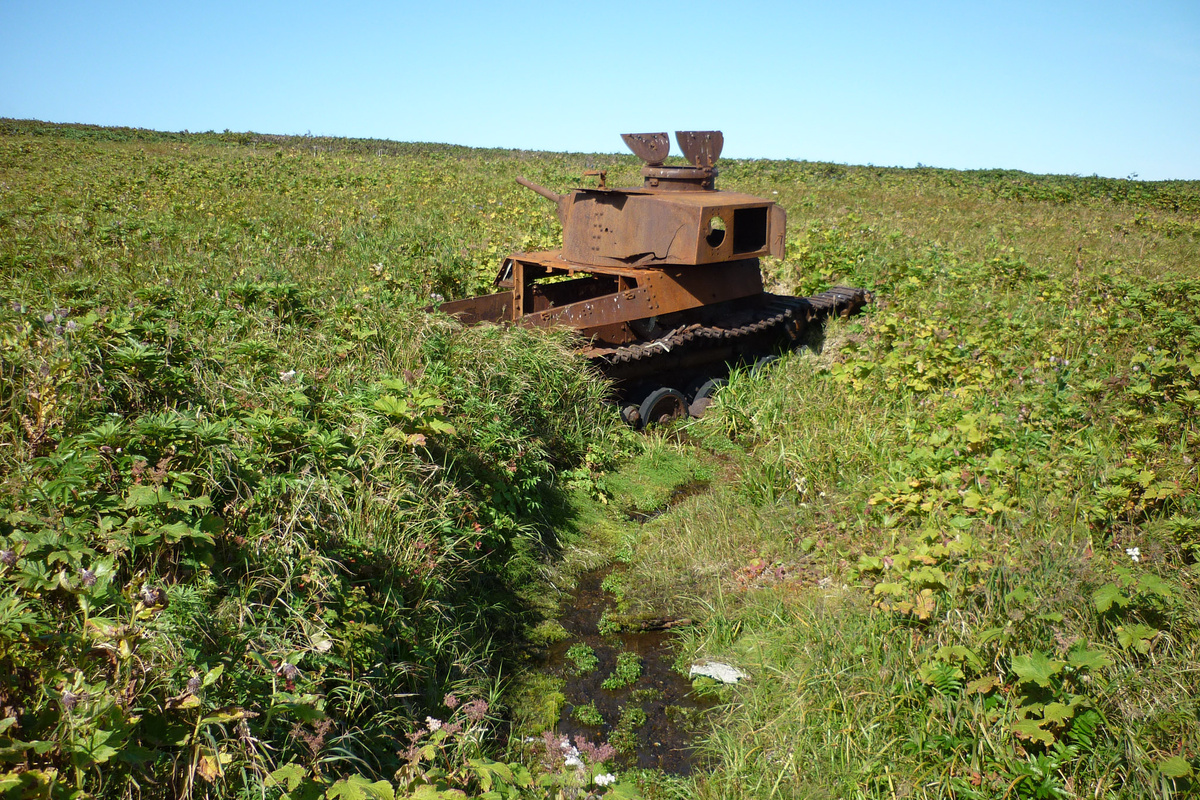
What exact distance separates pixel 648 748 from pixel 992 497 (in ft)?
7.85

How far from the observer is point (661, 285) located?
7.55 metres

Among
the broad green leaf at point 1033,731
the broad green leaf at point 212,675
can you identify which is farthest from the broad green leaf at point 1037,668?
the broad green leaf at point 212,675

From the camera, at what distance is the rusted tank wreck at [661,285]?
732 centimetres

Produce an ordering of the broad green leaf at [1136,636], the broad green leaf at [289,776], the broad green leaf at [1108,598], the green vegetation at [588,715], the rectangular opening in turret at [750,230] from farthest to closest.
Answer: the rectangular opening in turret at [750,230] → the green vegetation at [588,715] → the broad green leaf at [1108,598] → the broad green leaf at [1136,636] → the broad green leaf at [289,776]

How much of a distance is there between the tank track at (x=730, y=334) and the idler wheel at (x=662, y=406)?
272 millimetres

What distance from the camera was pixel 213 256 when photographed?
25.6ft

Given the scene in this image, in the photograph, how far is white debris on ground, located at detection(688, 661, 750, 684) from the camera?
13.9ft

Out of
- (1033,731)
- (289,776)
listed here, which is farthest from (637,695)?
(289,776)

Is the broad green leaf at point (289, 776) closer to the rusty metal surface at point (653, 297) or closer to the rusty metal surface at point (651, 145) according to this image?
the rusty metal surface at point (653, 297)

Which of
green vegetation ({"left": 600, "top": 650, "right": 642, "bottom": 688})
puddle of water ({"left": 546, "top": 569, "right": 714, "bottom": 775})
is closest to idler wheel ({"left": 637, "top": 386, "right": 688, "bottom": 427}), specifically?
puddle of water ({"left": 546, "top": 569, "right": 714, "bottom": 775})

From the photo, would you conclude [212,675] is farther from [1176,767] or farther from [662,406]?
[662,406]

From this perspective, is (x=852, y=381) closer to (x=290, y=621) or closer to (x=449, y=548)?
(x=449, y=548)

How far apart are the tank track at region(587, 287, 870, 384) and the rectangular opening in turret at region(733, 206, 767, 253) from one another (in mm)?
712

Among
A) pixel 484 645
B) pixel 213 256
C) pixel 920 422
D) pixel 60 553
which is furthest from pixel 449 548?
pixel 213 256
